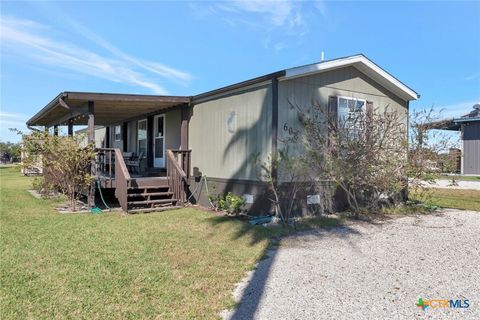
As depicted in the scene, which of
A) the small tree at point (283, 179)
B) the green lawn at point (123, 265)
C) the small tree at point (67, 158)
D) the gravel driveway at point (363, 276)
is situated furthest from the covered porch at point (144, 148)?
the gravel driveway at point (363, 276)

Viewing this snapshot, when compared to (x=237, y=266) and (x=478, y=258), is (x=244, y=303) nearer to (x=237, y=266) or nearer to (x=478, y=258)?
(x=237, y=266)

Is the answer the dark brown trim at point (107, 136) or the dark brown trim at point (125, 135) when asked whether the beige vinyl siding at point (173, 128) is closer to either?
the dark brown trim at point (125, 135)

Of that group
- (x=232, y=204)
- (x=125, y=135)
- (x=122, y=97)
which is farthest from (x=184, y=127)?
(x=125, y=135)

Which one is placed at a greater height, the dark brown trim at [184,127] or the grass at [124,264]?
the dark brown trim at [184,127]

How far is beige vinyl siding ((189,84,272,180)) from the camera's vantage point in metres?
7.73

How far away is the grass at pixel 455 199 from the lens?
32.3 ft

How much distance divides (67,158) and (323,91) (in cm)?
634

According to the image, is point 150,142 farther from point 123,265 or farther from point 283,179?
point 123,265

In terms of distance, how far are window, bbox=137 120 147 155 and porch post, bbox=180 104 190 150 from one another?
13.2 feet

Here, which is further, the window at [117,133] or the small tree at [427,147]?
the window at [117,133]

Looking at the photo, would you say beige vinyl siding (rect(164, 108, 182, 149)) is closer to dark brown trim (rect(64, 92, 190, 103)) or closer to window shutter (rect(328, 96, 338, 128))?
dark brown trim (rect(64, 92, 190, 103))

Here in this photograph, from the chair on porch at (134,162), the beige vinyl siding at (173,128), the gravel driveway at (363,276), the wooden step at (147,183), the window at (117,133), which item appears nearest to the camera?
the gravel driveway at (363,276)

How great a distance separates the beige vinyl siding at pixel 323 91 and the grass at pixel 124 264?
7.81ft

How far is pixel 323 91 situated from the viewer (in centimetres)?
841
